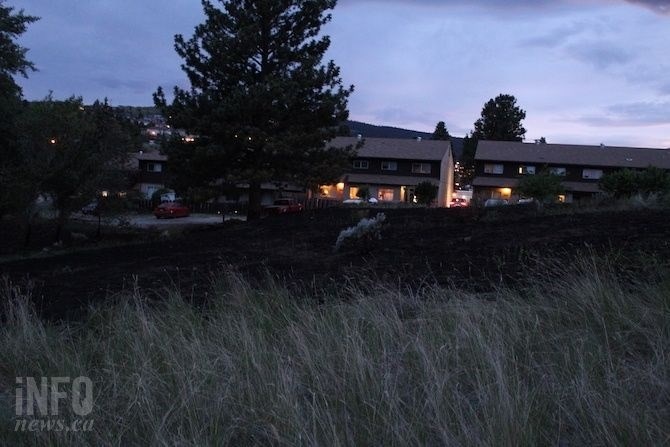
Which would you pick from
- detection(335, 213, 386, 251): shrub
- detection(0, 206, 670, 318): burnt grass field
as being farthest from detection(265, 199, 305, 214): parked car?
detection(335, 213, 386, 251): shrub

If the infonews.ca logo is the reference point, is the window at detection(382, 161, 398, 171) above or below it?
above

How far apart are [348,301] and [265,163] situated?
58.5 feet

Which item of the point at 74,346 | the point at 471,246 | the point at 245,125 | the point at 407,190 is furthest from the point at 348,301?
the point at 407,190

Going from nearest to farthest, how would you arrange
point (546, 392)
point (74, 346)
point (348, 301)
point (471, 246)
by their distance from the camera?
point (546, 392)
point (74, 346)
point (348, 301)
point (471, 246)

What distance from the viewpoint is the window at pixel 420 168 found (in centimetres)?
6088

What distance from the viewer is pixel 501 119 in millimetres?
93062

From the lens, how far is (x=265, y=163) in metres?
24.2

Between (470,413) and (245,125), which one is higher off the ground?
(245,125)

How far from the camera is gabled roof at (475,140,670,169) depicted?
5783cm

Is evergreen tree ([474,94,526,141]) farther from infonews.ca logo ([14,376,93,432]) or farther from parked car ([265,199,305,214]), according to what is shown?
infonews.ca logo ([14,376,93,432])

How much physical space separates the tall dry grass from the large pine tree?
668 inches

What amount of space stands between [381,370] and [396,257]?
5.70 m

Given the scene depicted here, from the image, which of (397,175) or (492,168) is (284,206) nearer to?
(397,175)

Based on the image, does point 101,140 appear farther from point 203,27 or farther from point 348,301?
point 348,301
